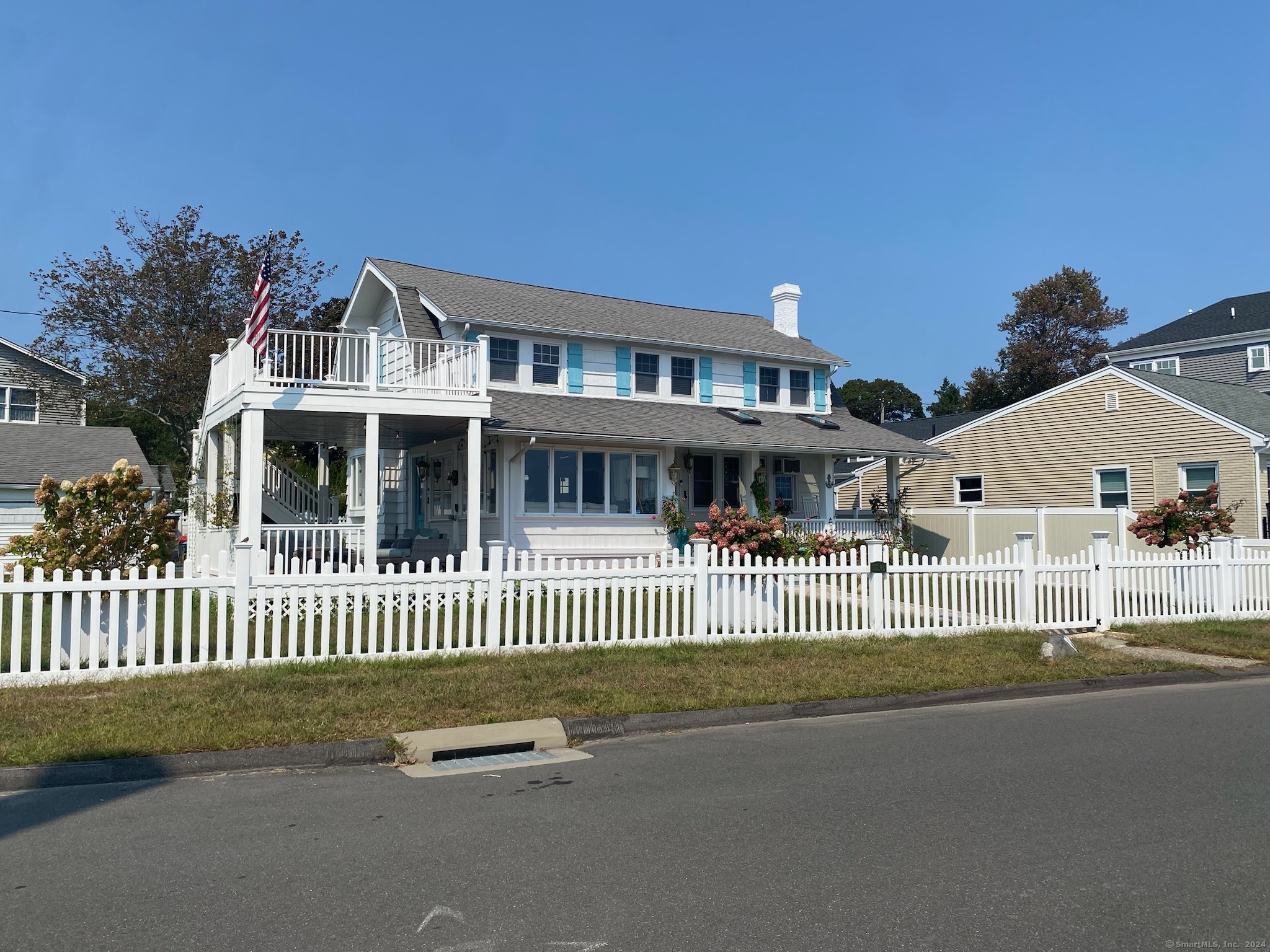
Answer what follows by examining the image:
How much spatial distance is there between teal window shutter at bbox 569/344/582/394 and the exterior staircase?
5818 mm

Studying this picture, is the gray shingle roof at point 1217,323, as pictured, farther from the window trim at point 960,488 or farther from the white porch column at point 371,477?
the white porch column at point 371,477

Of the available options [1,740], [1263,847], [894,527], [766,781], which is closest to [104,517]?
[1,740]

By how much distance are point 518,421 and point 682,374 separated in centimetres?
621

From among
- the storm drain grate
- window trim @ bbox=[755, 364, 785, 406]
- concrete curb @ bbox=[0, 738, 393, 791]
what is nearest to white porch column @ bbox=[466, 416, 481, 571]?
the storm drain grate

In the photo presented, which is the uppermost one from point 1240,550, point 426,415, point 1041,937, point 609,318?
point 609,318

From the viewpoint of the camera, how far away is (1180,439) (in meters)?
24.9

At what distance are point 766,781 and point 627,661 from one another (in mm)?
4128

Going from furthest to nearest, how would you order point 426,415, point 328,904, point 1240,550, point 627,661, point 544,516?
point 544,516 < point 426,415 < point 1240,550 < point 627,661 < point 328,904

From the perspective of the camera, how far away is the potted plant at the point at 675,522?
21.7 m

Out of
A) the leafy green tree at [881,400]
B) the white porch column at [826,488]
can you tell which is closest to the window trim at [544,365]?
the white porch column at [826,488]

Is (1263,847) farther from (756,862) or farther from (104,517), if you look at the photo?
(104,517)

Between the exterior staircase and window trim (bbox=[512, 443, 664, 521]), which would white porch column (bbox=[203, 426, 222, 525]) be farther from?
window trim (bbox=[512, 443, 664, 521])

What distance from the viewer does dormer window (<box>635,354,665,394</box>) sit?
24000 millimetres

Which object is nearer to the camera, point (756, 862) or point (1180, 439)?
point (756, 862)
